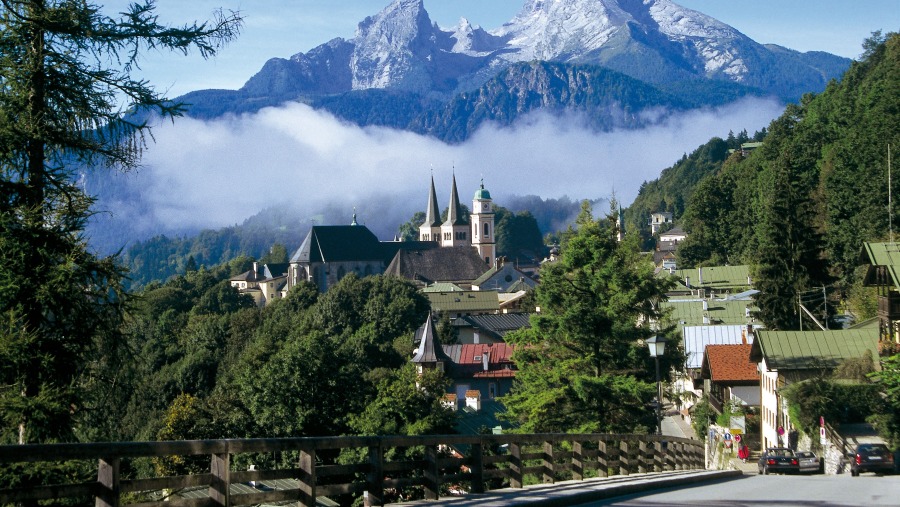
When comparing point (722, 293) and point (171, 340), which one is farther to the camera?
point (171, 340)

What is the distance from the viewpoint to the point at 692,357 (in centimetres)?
6756

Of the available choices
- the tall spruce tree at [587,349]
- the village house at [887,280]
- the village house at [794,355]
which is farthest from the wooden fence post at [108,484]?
the village house at [794,355]

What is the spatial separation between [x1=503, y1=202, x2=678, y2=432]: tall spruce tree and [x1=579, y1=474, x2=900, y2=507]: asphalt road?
16.9m

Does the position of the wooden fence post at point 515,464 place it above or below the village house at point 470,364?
above

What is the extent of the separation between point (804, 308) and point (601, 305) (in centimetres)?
2509

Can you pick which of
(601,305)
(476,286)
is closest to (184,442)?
(601,305)

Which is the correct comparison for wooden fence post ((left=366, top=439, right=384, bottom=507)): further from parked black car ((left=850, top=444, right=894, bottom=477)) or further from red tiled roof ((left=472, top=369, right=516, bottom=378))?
red tiled roof ((left=472, top=369, right=516, bottom=378))

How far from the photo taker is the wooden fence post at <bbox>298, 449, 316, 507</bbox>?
1085 cm

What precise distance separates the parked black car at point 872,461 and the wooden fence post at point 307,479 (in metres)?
21.9

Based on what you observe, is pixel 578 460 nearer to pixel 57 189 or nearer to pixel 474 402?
pixel 57 189

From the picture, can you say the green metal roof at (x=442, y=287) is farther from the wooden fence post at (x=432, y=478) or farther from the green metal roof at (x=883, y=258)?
the wooden fence post at (x=432, y=478)

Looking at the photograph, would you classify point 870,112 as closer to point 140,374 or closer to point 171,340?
point 171,340

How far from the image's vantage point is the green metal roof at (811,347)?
157ft

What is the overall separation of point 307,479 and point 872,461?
73.1 feet
